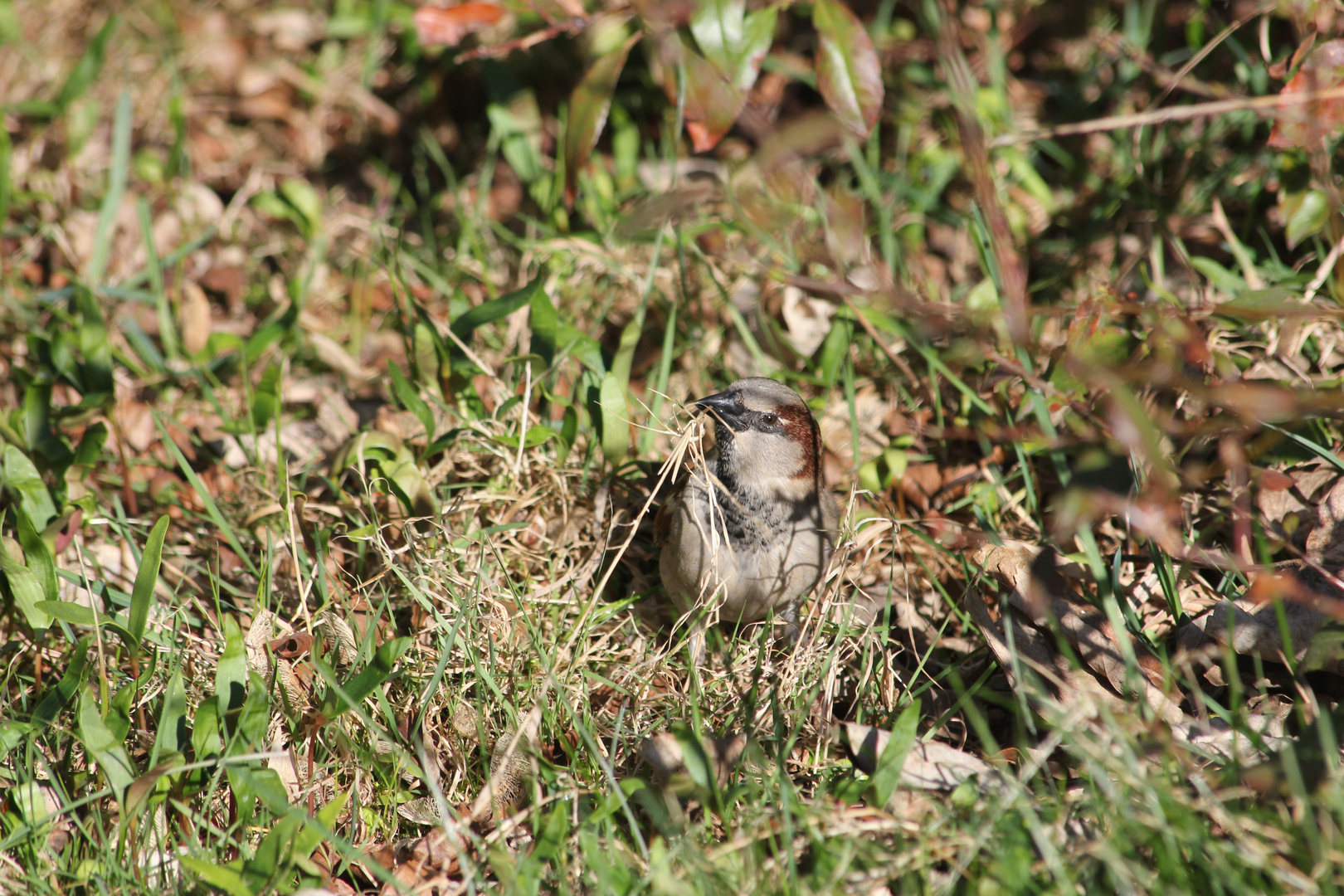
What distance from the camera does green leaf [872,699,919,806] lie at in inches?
105

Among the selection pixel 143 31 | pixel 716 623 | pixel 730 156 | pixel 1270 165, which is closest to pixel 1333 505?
pixel 1270 165

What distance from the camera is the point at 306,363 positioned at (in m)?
4.65

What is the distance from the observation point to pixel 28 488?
11.9ft

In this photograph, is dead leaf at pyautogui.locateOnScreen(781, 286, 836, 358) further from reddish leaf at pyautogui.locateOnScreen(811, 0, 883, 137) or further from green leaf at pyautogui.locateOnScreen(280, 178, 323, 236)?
green leaf at pyautogui.locateOnScreen(280, 178, 323, 236)

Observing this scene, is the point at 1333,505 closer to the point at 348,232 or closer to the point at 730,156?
the point at 730,156

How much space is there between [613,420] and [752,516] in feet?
2.07

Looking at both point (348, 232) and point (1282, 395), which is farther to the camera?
point (348, 232)

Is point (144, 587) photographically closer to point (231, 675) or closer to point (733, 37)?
point (231, 675)

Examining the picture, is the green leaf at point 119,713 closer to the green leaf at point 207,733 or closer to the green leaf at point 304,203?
the green leaf at point 207,733

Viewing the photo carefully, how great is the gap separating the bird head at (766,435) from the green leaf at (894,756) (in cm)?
98

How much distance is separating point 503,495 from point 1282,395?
250 centimetres

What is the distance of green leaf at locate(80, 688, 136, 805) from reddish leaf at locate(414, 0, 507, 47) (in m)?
2.82

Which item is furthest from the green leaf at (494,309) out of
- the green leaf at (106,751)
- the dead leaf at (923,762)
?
the dead leaf at (923,762)

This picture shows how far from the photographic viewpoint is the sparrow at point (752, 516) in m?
3.37
